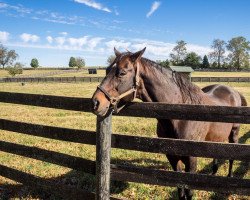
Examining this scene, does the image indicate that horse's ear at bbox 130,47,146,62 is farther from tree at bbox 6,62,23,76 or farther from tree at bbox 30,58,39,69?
tree at bbox 30,58,39,69

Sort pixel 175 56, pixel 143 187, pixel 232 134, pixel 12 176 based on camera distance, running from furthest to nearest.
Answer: pixel 175 56
pixel 232 134
pixel 143 187
pixel 12 176

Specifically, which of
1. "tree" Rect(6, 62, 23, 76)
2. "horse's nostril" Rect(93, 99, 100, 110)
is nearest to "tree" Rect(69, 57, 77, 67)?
"tree" Rect(6, 62, 23, 76)

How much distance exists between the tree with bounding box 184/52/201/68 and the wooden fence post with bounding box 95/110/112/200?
126541mm

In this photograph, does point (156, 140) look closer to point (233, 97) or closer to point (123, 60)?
point (123, 60)

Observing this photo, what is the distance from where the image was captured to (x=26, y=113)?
19.2 meters

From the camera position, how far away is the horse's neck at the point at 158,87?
15.8ft

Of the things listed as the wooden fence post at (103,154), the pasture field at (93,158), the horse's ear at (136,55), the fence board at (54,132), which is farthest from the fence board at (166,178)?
the pasture field at (93,158)

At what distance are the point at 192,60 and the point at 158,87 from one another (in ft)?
416

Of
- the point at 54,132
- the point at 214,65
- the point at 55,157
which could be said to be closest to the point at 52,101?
the point at 54,132

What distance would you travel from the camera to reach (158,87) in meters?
4.91

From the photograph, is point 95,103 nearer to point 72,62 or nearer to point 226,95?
point 226,95

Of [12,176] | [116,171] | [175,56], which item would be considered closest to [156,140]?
[116,171]

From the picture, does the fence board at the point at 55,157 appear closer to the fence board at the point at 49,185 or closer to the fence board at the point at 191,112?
the fence board at the point at 49,185

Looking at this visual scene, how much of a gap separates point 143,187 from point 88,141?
2.70m
